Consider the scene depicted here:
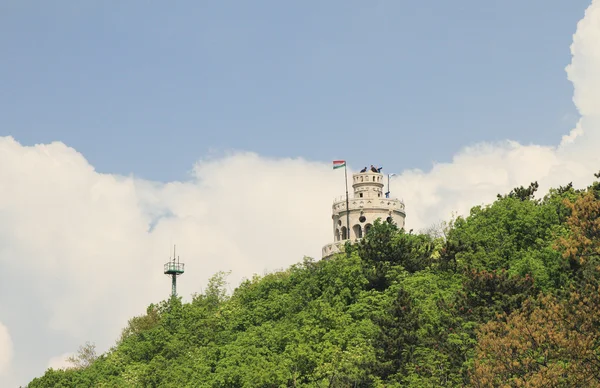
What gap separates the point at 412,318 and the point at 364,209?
151ft

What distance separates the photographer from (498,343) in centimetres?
4450

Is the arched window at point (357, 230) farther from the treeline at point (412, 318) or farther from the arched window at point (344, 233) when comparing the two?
the treeline at point (412, 318)

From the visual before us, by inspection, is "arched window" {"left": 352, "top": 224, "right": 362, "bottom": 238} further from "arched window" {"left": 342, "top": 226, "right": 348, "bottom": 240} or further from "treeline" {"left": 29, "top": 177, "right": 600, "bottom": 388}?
"treeline" {"left": 29, "top": 177, "right": 600, "bottom": 388}

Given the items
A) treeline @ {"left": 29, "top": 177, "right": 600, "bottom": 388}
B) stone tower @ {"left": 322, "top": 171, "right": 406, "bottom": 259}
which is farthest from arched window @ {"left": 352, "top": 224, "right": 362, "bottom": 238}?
treeline @ {"left": 29, "top": 177, "right": 600, "bottom": 388}

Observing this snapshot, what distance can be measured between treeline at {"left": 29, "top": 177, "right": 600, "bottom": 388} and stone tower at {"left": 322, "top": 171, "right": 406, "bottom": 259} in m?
13.2

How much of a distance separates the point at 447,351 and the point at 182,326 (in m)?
40.7

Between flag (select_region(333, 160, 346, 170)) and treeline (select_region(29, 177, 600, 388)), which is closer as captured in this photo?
treeline (select_region(29, 177, 600, 388))

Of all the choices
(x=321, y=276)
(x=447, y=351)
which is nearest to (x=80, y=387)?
(x=321, y=276)

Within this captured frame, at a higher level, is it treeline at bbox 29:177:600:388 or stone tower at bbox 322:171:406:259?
stone tower at bbox 322:171:406:259

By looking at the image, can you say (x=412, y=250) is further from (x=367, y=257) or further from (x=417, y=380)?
(x=417, y=380)

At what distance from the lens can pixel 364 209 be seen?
362 ft

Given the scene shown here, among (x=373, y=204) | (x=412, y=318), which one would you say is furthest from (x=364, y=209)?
(x=412, y=318)

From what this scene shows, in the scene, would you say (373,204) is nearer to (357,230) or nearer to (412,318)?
(357,230)

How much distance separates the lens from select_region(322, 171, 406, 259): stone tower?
110 metres
